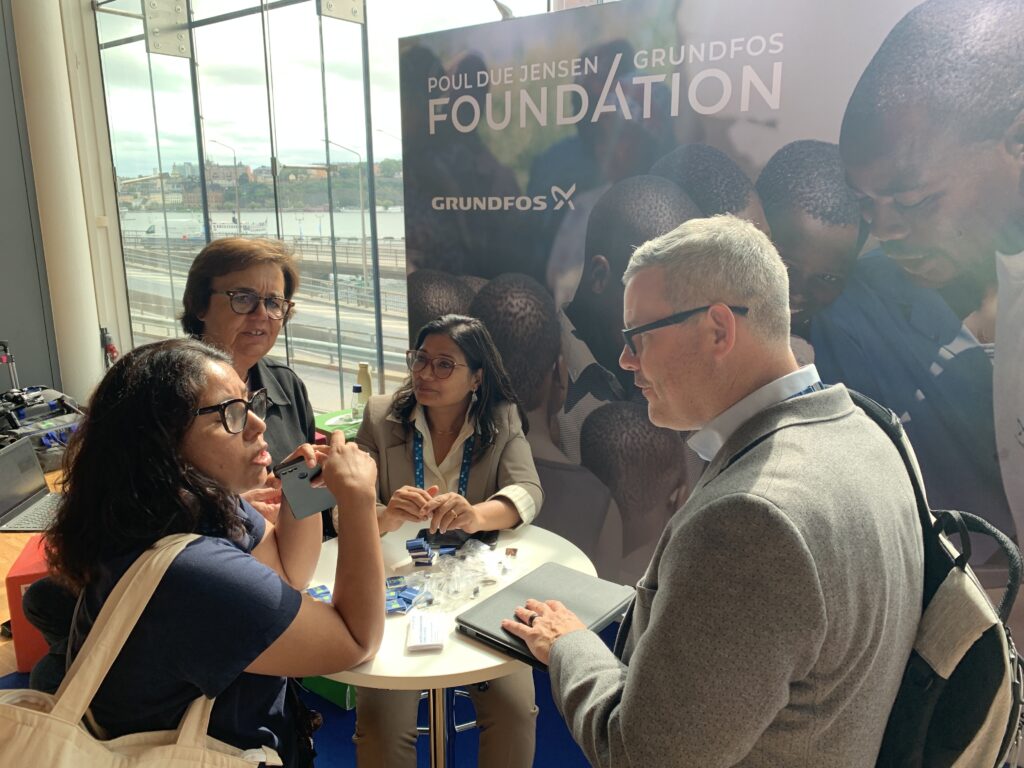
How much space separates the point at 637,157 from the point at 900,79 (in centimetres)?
86

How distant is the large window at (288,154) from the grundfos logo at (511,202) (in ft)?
1.81

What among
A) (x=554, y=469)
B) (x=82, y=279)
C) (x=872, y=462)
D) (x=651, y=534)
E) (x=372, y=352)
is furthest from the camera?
(x=82, y=279)

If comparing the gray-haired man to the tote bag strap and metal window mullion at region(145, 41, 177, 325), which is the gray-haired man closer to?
the tote bag strap

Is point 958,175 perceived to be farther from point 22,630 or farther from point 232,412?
point 22,630

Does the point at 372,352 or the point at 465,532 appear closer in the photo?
the point at 465,532

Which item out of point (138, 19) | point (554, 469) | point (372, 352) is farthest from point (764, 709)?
point (138, 19)

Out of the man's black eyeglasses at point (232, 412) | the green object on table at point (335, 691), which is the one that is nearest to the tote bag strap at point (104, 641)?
the man's black eyeglasses at point (232, 412)

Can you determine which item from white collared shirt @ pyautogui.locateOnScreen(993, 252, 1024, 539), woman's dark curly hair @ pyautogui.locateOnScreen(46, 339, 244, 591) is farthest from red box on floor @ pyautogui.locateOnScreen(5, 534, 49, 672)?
white collared shirt @ pyautogui.locateOnScreen(993, 252, 1024, 539)

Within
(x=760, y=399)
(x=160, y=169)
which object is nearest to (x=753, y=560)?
(x=760, y=399)

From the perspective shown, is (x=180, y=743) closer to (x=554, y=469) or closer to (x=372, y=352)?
(x=554, y=469)

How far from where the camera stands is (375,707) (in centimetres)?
190

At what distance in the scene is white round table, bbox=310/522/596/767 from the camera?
4.77 feet

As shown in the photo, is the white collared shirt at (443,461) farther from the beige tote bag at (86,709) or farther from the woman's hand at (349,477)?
the beige tote bag at (86,709)

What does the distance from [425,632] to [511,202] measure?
189cm
